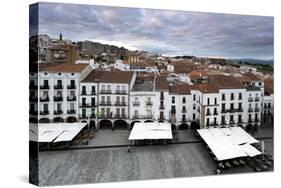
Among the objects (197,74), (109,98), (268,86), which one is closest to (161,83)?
(197,74)

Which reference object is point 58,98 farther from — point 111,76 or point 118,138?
point 118,138

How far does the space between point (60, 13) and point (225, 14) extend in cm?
311

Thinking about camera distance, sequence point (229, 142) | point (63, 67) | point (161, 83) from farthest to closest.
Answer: point (229, 142)
point (161, 83)
point (63, 67)

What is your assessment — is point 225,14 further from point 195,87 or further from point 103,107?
A: point 103,107

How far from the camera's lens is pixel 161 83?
6.99 meters

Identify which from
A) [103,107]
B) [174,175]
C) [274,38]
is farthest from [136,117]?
[274,38]

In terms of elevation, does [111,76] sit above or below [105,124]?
above

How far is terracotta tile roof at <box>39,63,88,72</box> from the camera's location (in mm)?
6191

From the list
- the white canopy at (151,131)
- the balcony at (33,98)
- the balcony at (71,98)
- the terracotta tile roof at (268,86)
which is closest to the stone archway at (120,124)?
the white canopy at (151,131)

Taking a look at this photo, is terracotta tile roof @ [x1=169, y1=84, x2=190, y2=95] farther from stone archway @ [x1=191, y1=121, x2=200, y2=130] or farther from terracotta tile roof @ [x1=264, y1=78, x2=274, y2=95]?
terracotta tile roof @ [x1=264, y1=78, x2=274, y2=95]

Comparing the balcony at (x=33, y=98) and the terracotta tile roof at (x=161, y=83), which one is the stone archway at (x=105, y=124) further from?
the balcony at (x=33, y=98)

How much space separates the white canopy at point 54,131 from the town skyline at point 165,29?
1.48m

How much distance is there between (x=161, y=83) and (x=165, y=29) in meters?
0.98

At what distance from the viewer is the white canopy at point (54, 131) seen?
6.21 meters
